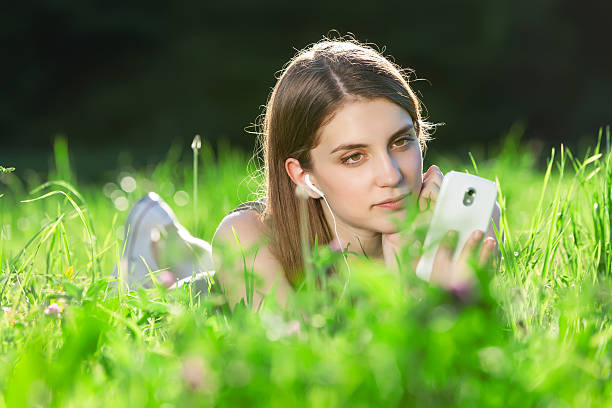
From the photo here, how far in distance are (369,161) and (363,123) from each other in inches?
5.1

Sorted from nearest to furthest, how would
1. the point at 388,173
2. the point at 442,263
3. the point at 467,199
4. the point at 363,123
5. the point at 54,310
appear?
the point at 54,310, the point at 442,263, the point at 467,199, the point at 388,173, the point at 363,123

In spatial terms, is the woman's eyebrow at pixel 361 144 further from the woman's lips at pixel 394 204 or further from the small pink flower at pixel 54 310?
the small pink flower at pixel 54 310

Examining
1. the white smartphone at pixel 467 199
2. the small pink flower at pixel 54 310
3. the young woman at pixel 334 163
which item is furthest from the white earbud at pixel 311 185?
the small pink flower at pixel 54 310

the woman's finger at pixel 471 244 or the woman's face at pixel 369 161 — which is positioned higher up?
the woman's face at pixel 369 161

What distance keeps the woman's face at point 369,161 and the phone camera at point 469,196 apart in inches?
11.4

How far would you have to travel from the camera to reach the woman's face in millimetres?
1999

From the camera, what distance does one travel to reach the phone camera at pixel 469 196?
5.60 feet

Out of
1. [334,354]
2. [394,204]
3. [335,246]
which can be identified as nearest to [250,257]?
[335,246]

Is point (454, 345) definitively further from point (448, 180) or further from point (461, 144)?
point (461, 144)

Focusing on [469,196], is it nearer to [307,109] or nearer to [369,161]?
[369,161]

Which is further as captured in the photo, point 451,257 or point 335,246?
point 335,246

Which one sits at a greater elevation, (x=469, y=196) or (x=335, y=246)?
(x=469, y=196)

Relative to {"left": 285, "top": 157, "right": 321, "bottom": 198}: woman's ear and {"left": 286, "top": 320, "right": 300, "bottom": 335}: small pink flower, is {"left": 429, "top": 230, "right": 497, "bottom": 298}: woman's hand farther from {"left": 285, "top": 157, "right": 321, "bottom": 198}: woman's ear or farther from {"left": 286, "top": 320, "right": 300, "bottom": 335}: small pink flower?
{"left": 285, "top": 157, "right": 321, "bottom": 198}: woman's ear

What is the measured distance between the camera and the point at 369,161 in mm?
2025
